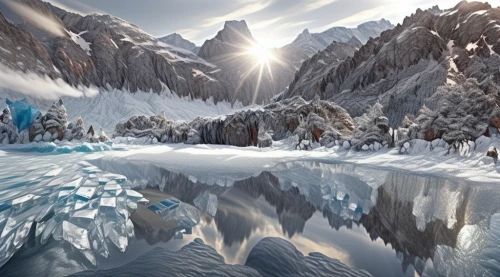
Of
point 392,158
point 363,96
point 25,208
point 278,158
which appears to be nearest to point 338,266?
point 25,208

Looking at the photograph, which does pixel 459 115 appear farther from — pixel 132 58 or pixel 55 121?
pixel 132 58

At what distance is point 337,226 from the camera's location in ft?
15.2

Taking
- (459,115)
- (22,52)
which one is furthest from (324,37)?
(459,115)

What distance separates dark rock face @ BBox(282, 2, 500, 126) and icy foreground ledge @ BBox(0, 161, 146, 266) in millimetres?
34745

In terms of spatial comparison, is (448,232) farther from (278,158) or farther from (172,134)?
(172,134)

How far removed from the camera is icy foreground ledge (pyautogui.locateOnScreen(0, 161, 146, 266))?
3922mm

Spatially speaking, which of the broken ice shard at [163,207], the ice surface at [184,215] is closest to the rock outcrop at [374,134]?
the ice surface at [184,215]

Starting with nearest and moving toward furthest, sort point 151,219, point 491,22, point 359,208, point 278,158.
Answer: point 151,219 → point 359,208 → point 278,158 → point 491,22

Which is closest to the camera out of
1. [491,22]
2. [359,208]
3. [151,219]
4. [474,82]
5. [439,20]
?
[151,219]

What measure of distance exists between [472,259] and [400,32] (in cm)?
5430

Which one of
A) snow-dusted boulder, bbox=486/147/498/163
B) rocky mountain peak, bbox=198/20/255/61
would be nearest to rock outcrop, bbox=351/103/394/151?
snow-dusted boulder, bbox=486/147/498/163

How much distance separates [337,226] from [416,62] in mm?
45606

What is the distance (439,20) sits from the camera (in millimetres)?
44844

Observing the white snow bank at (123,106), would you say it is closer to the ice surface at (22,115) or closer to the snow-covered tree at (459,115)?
the ice surface at (22,115)
